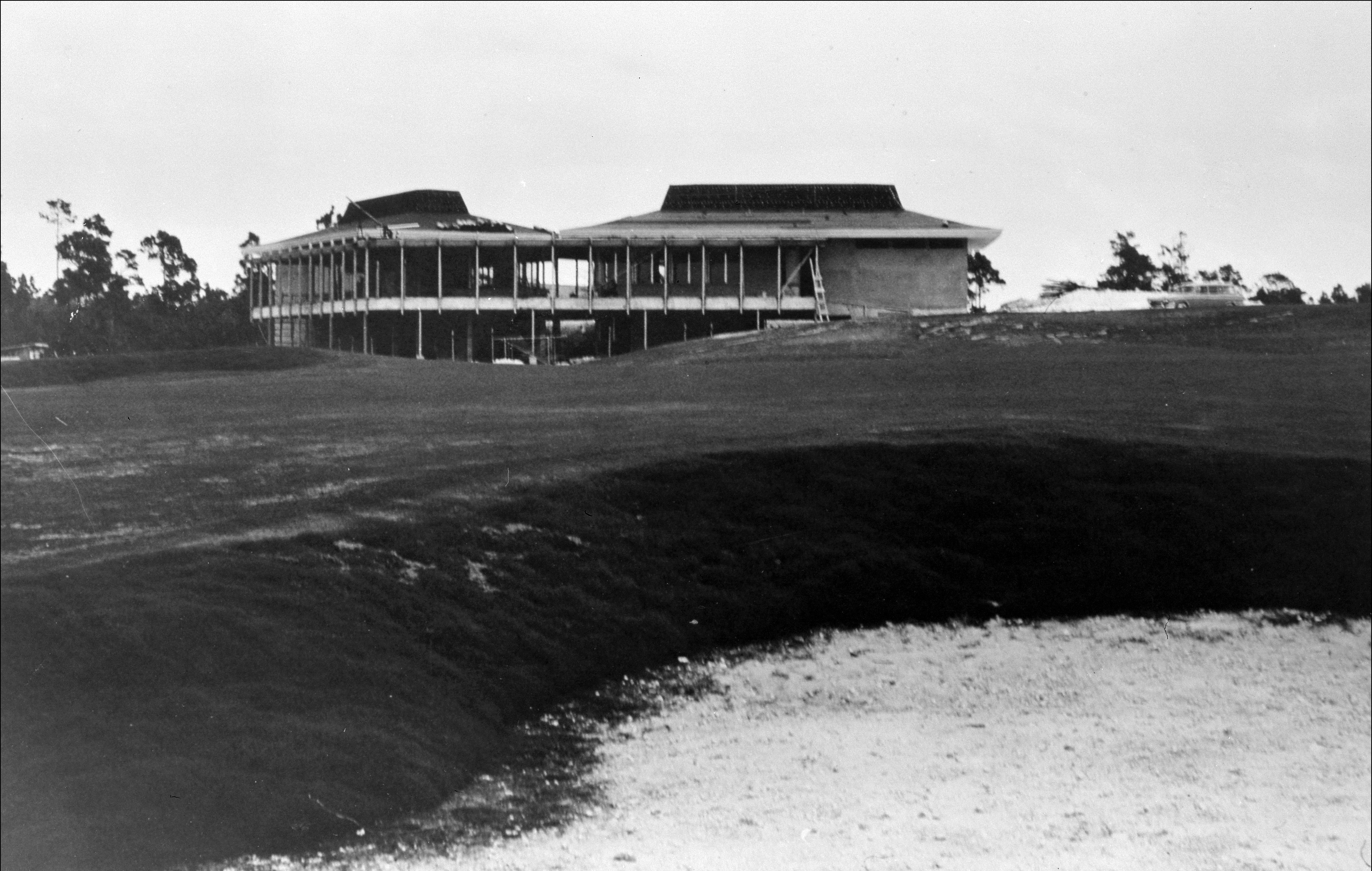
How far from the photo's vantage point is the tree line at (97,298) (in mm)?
8875

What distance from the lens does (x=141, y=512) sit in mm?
9922

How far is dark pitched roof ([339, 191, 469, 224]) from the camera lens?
12.4 m

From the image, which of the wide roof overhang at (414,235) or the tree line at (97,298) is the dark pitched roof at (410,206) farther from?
the tree line at (97,298)

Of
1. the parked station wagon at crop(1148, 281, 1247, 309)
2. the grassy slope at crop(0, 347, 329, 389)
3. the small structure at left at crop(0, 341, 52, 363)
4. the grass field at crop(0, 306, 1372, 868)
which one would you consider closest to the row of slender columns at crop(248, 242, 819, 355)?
the grassy slope at crop(0, 347, 329, 389)

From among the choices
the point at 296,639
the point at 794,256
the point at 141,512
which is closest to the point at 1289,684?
the point at 296,639

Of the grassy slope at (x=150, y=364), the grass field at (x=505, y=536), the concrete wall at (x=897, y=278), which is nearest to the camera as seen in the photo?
the grass field at (x=505, y=536)

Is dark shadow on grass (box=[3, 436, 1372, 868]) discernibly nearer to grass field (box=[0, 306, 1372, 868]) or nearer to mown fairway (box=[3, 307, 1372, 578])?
grass field (box=[0, 306, 1372, 868])

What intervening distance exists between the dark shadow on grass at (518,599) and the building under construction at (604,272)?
3.06 meters

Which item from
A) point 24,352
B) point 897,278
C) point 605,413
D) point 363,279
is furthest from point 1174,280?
point 24,352

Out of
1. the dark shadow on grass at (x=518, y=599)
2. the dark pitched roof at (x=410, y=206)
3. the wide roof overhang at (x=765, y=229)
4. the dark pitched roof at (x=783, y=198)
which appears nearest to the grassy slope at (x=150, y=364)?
the dark pitched roof at (x=410, y=206)

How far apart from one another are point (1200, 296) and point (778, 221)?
1146cm

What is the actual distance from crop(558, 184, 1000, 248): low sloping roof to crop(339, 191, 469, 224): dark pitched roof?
154cm

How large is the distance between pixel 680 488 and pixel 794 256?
782cm

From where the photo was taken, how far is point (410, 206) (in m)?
13.7
